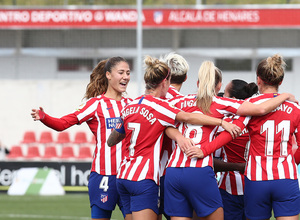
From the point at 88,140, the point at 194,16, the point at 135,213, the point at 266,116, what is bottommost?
the point at 88,140

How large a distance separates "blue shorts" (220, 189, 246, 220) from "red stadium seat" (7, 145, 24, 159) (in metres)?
13.7

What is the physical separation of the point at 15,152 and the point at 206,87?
47.8 feet

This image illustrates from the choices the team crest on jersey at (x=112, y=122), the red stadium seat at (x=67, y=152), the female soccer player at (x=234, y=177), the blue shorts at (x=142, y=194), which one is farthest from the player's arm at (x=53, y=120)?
Answer: the red stadium seat at (x=67, y=152)

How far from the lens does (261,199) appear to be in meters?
5.23

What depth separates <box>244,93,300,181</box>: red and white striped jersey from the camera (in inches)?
206

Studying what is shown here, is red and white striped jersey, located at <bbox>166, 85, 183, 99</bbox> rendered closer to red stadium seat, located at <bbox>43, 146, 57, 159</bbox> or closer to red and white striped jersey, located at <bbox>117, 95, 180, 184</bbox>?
red and white striped jersey, located at <bbox>117, 95, 180, 184</bbox>

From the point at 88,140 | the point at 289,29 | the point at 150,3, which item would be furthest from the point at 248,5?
the point at 88,140

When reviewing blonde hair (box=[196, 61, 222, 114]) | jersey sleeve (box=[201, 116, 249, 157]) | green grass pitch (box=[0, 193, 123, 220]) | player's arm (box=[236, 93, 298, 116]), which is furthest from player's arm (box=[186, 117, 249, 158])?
green grass pitch (box=[0, 193, 123, 220])

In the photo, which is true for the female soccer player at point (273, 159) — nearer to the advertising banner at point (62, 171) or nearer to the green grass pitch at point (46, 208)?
the green grass pitch at point (46, 208)

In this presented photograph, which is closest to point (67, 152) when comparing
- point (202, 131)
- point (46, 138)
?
point (46, 138)

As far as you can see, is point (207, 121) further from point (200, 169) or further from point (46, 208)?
point (46, 208)

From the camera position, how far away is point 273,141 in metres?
5.23

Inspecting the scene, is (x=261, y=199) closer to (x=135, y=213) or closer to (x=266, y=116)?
(x=266, y=116)

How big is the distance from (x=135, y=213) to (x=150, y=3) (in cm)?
1591
